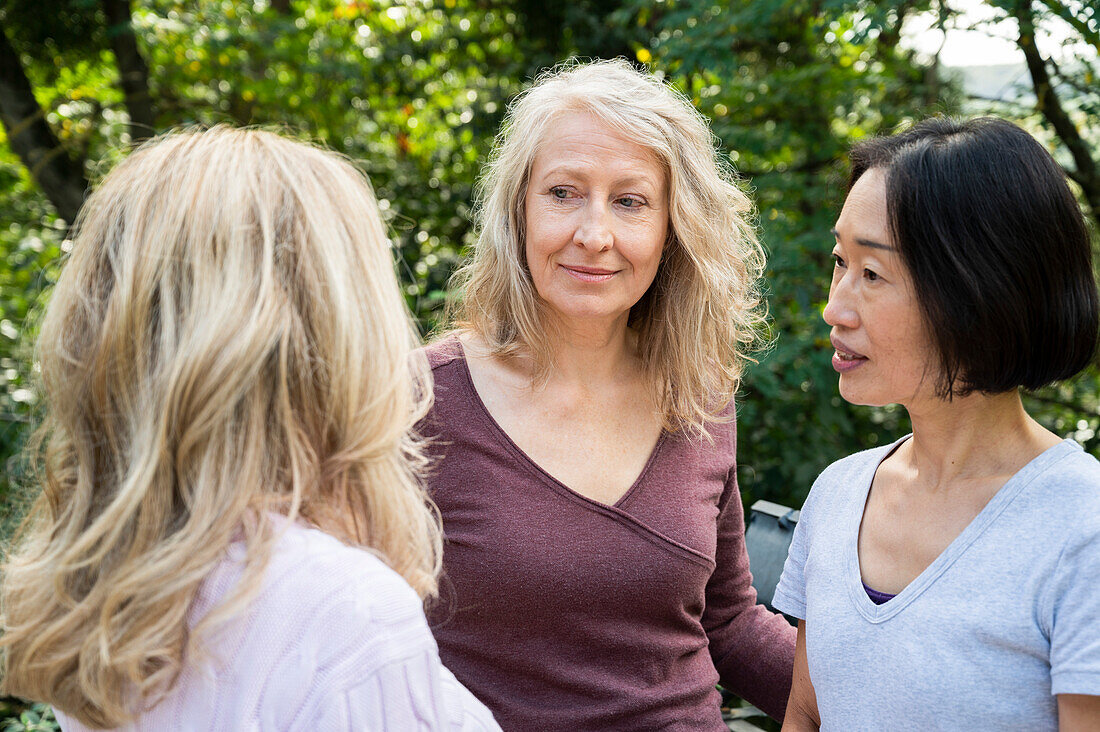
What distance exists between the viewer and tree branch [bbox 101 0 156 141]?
4289mm

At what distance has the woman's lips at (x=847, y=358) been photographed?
133cm

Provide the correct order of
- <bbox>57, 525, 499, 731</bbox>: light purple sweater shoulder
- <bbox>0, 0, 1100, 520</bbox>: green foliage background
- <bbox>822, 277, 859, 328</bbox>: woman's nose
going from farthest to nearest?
<bbox>0, 0, 1100, 520</bbox>: green foliage background < <bbox>822, 277, 859, 328</bbox>: woman's nose < <bbox>57, 525, 499, 731</bbox>: light purple sweater shoulder

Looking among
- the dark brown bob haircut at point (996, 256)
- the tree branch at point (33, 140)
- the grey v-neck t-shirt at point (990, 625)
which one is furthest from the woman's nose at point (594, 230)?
the tree branch at point (33, 140)

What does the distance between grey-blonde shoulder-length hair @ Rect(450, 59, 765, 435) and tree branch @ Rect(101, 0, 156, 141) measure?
310 cm

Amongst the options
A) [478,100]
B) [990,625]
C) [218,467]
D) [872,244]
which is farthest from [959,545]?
[478,100]

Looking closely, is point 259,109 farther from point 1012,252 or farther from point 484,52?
point 1012,252

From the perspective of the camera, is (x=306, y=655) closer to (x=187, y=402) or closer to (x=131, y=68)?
(x=187, y=402)

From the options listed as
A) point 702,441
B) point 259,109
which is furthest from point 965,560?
point 259,109

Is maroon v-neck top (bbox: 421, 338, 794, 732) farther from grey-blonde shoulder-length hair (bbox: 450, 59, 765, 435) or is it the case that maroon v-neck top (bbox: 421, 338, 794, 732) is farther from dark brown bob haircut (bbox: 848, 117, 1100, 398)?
dark brown bob haircut (bbox: 848, 117, 1100, 398)

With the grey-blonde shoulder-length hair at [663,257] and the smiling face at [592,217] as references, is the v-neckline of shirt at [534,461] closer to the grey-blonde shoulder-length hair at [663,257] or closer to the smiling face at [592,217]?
the grey-blonde shoulder-length hair at [663,257]

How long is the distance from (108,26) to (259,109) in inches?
29.5

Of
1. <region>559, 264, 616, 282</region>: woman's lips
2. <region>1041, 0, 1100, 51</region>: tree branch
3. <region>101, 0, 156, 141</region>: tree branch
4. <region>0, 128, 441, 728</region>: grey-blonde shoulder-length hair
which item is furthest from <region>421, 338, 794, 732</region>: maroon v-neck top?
<region>101, 0, 156, 141</region>: tree branch

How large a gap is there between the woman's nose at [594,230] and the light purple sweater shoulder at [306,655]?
99 cm

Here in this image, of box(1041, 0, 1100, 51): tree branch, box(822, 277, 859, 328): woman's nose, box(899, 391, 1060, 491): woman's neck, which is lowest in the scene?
box(899, 391, 1060, 491): woman's neck
